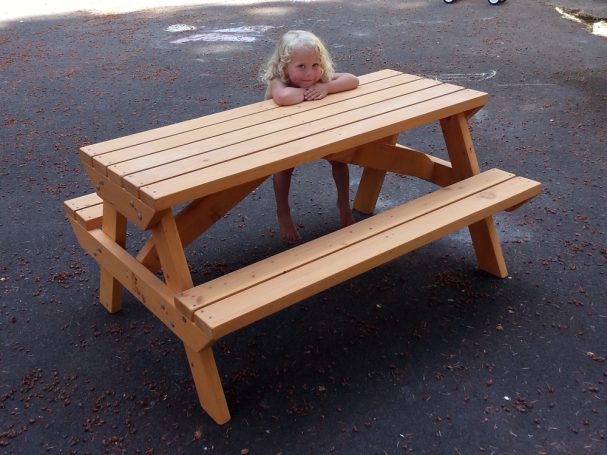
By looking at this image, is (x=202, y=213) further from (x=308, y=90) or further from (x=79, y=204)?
(x=308, y=90)

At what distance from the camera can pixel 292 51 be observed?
9.88ft

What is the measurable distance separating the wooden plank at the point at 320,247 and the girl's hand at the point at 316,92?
2.20 feet

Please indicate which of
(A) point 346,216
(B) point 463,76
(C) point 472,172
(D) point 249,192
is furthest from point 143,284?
(B) point 463,76

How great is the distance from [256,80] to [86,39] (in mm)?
3106

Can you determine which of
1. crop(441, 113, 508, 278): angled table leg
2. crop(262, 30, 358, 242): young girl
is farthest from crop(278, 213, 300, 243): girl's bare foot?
crop(441, 113, 508, 278): angled table leg

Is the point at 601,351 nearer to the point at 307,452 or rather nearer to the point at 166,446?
the point at 307,452

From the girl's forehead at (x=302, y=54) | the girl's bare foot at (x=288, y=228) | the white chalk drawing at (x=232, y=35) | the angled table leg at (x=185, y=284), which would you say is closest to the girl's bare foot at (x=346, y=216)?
the girl's bare foot at (x=288, y=228)

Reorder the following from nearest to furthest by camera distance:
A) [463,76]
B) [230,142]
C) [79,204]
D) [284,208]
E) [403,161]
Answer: [230,142], [79,204], [403,161], [284,208], [463,76]

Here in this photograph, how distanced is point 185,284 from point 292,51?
1.31 metres

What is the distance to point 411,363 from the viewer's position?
102 inches

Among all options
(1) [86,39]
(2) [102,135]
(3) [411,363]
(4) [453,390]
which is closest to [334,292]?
(3) [411,363]

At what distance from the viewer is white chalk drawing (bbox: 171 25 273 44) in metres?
7.82

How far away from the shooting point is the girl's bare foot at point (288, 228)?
3460mm

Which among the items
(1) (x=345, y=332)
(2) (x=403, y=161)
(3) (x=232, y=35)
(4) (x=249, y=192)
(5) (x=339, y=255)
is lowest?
(1) (x=345, y=332)
